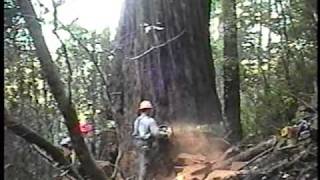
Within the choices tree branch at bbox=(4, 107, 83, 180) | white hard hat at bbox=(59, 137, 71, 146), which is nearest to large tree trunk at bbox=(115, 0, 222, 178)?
white hard hat at bbox=(59, 137, 71, 146)

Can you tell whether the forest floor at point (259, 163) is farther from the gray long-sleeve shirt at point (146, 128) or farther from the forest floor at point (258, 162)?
the gray long-sleeve shirt at point (146, 128)

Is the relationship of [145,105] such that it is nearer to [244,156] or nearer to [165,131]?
[165,131]

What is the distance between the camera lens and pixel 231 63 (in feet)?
21.7

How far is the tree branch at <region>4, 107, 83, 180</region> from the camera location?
2.21 meters

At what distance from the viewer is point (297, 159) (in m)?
3.06

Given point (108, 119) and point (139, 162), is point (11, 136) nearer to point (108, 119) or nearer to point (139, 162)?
point (139, 162)

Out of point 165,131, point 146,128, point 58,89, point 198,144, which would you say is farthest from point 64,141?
point 198,144

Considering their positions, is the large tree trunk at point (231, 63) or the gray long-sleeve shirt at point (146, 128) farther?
the large tree trunk at point (231, 63)

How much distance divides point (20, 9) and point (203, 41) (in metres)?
3.00

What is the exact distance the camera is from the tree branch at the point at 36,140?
2211mm

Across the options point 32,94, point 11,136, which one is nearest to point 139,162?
point 32,94

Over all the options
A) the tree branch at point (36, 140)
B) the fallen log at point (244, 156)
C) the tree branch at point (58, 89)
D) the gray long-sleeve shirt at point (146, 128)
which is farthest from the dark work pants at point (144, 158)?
the tree branch at point (36, 140)

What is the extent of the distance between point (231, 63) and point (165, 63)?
169cm

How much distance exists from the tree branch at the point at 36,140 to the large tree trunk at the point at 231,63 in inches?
148
